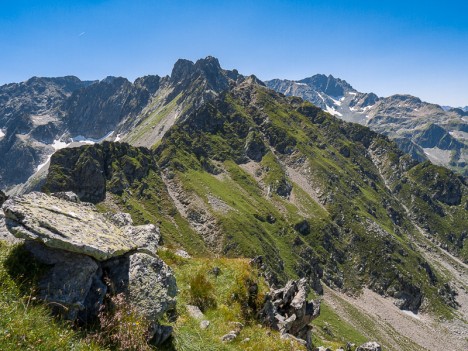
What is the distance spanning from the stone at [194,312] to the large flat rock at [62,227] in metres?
4.73

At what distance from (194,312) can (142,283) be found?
4606mm

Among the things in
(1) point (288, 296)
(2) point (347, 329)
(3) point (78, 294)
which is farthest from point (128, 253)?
(2) point (347, 329)

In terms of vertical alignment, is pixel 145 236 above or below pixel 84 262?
below

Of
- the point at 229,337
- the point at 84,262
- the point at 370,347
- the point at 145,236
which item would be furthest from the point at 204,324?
the point at 370,347

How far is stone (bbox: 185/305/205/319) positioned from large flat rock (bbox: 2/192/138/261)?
15.5 ft

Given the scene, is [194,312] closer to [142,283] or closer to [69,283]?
[142,283]

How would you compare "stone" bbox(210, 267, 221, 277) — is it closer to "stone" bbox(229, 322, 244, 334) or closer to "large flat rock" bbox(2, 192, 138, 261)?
"stone" bbox(229, 322, 244, 334)

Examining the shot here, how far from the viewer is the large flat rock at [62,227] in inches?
437

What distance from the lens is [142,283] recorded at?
13.3m

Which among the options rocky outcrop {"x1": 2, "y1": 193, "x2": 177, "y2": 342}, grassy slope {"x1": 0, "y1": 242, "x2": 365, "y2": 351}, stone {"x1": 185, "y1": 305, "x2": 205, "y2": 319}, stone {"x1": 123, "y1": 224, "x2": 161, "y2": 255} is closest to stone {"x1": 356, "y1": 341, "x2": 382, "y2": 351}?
grassy slope {"x1": 0, "y1": 242, "x2": 365, "y2": 351}

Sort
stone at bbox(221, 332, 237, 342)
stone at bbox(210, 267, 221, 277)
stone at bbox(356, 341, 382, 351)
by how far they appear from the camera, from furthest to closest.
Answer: stone at bbox(356, 341, 382, 351) < stone at bbox(210, 267, 221, 277) < stone at bbox(221, 332, 237, 342)

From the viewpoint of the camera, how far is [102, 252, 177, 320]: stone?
12758mm

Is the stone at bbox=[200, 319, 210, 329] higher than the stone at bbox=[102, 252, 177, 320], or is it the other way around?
the stone at bbox=[102, 252, 177, 320]

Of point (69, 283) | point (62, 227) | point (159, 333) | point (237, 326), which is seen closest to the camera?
point (69, 283)
